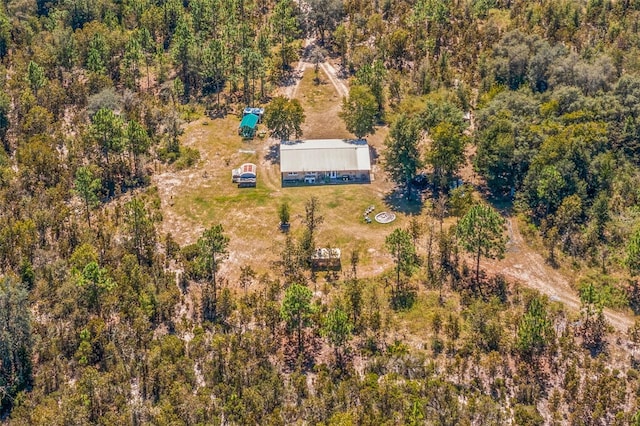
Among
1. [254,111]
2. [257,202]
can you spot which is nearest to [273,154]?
[254,111]

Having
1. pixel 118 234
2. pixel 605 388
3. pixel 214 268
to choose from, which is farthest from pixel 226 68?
pixel 605 388

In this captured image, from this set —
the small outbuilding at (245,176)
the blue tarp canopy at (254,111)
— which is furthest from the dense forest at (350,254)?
the small outbuilding at (245,176)

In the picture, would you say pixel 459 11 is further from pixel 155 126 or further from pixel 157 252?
pixel 157 252

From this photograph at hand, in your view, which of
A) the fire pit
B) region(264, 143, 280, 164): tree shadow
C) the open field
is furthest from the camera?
region(264, 143, 280, 164): tree shadow

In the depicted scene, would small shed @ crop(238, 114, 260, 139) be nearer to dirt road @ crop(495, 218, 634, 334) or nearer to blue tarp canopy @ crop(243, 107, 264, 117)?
blue tarp canopy @ crop(243, 107, 264, 117)

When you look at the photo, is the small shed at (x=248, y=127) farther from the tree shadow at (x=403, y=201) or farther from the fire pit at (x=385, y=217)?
the fire pit at (x=385, y=217)

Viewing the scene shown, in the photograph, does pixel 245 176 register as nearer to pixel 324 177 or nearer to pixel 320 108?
pixel 324 177

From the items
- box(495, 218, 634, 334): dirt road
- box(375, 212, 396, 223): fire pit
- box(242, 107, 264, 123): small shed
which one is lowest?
box(495, 218, 634, 334): dirt road

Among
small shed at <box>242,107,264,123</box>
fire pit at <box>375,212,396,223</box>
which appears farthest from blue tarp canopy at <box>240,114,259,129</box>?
fire pit at <box>375,212,396,223</box>
